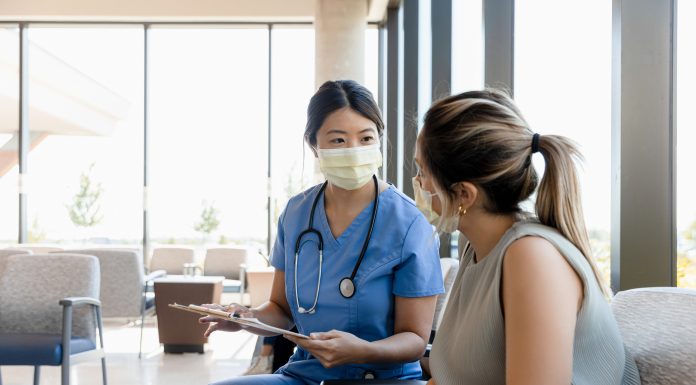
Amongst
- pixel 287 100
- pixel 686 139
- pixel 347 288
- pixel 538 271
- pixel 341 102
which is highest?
pixel 287 100

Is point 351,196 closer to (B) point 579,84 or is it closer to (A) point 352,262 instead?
→ (A) point 352,262

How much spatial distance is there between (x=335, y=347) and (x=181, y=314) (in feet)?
13.8

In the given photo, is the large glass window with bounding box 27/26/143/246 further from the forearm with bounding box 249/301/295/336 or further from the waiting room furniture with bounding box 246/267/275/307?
the forearm with bounding box 249/301/295/336

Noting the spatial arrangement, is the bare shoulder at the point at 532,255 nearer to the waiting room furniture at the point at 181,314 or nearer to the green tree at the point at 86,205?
the waiting room furniture at the point at 181,314

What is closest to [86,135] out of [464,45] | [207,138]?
[207,138]

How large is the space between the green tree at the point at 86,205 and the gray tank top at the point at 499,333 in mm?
7761

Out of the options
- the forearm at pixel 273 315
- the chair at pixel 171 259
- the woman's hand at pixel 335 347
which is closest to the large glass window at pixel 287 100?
the chair at pixel 171 259

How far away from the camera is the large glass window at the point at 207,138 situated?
8602mm

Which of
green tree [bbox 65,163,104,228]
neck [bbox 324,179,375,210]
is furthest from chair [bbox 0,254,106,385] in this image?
green tree [bbox 65,163,104,228]

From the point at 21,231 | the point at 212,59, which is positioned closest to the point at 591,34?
the point at 212,59

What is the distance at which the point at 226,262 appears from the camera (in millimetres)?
7461

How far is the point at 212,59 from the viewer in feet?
28.6

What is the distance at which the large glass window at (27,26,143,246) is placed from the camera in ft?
28.1

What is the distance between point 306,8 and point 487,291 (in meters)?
7.33
